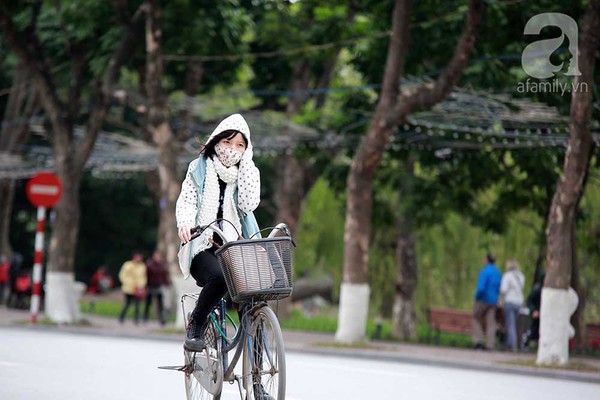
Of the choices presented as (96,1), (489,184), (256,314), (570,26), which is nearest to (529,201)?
(489,184)

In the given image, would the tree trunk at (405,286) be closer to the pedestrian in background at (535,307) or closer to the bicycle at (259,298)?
the pedestrian in background at (535,307)

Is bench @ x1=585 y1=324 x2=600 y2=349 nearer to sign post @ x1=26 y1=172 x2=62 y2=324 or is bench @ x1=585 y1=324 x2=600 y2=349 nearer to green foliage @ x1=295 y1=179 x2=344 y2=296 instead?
sign post @ x1=26 y1=172 x2=62 y2=324

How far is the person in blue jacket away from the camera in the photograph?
23219 mm

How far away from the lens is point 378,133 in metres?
20.7

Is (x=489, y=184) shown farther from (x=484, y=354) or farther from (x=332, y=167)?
(x=484, y=354)

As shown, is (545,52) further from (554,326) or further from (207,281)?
(207,281)

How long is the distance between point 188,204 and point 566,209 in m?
10.4

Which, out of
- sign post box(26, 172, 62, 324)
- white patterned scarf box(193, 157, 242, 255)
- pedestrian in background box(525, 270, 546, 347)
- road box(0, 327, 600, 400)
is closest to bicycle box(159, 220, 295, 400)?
white patterned scarf box(193, 157, 242, 255)

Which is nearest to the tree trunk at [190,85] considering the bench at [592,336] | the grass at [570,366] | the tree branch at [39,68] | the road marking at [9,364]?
the tree branch at [39,68]

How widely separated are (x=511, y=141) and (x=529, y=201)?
2.26 meters

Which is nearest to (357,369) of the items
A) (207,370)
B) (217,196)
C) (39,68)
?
(207,370)

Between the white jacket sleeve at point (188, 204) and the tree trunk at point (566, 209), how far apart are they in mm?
10229

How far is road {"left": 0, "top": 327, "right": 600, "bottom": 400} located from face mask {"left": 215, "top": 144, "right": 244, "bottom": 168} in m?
2.49

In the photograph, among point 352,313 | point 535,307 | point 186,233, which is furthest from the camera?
point 535,307
